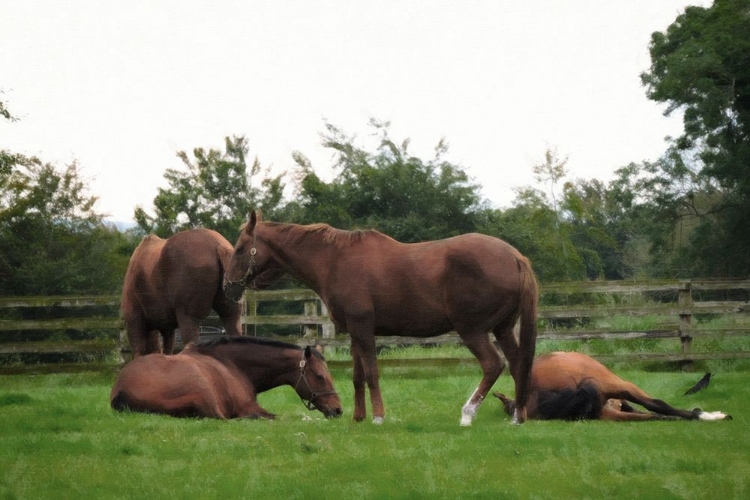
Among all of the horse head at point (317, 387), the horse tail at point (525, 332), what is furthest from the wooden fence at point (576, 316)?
the horse tail at point (525, 332)

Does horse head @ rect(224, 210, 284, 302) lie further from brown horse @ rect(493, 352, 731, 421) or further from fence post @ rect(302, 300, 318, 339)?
fence post @ rect(302, 300, 318, 339)

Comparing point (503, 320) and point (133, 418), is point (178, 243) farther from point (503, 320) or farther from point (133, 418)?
point (503, 320)

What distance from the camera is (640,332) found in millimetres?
14109

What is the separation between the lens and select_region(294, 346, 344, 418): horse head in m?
9.11

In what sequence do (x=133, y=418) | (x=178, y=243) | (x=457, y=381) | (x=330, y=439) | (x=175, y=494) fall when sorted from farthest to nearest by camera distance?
(x=457, y=381), (x=178, y=243), (x=133, y=418), (x=330, y=439), (x=175, y=494)

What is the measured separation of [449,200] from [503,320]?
24177 mm

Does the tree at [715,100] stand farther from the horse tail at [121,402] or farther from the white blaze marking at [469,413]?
the horse tail at [121,402]

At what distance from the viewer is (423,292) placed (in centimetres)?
801

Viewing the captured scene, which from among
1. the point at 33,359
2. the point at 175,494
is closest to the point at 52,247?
the point at 33,359

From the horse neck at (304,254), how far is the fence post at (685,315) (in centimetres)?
756

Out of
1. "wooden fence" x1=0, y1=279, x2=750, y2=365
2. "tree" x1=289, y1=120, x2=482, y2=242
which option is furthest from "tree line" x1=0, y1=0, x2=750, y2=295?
"wooden fence" x1=0, y1=279, x2=750, y2=365

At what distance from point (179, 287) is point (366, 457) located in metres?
5.27

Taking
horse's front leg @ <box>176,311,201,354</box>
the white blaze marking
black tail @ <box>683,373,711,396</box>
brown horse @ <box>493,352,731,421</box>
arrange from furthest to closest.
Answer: horse's front leg @ <box>176,311,201,354</box> < black tail @ <box>683,373,711,396</box> < brown horse @ <box>493,352,731,421</box> < the white blaze marking

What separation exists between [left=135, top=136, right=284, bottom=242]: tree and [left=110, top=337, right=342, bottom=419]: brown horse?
22.8 m
